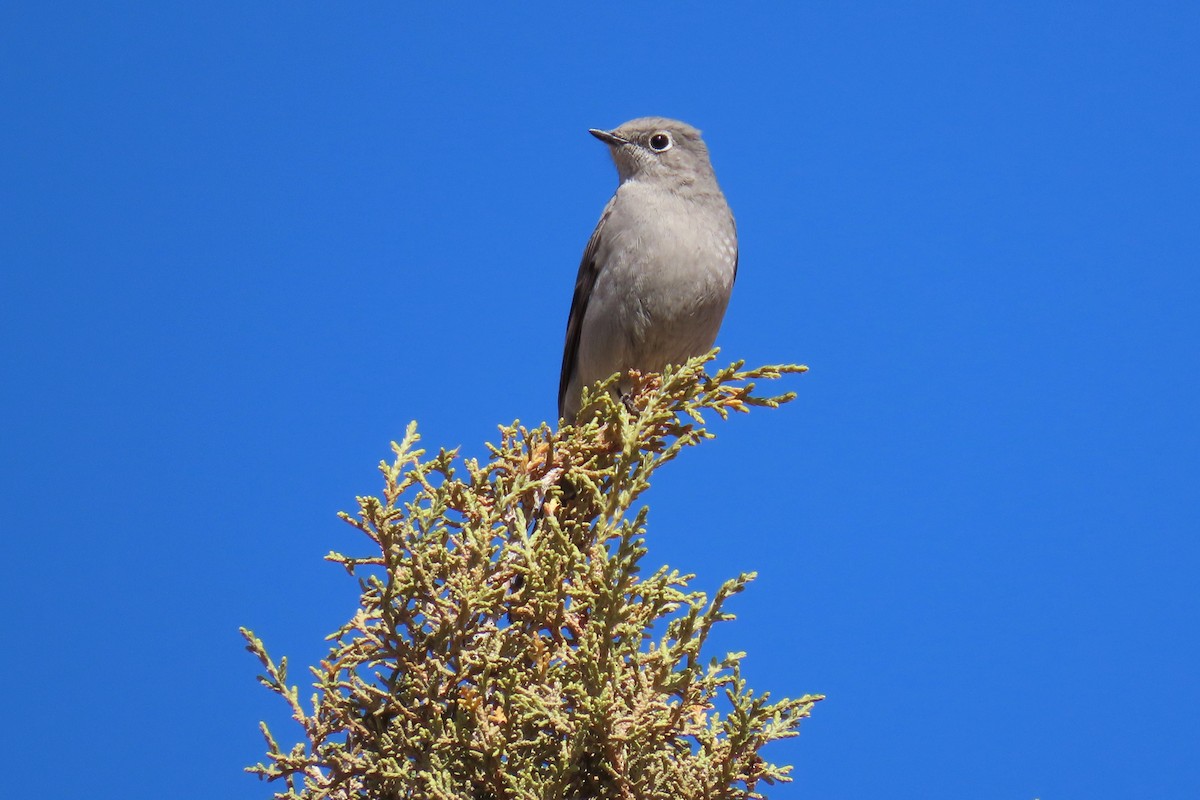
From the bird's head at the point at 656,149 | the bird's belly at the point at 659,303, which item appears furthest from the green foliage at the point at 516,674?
the bird's head at the point at 656,149

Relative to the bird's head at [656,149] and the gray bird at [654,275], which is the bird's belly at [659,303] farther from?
the bird's head at [656,149]

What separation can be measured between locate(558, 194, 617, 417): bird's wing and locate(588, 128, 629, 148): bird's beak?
43cm

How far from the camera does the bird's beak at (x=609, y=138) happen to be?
26.0 ft

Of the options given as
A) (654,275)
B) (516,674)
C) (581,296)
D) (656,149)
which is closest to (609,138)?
(656,149)

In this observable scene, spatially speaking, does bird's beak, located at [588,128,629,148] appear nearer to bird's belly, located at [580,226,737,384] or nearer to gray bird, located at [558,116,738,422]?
gray bird, located at [558,116,738,422]

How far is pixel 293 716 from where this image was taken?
4332 mm

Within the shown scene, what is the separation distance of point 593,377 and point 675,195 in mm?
1313

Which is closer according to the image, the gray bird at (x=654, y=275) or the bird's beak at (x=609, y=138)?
the gray bird at (x=654, y=275)

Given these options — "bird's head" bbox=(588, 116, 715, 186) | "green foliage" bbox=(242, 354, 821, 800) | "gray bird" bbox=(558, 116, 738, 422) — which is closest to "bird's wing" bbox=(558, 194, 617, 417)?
"gray bird" bbox=(558, 116, 738, 422)

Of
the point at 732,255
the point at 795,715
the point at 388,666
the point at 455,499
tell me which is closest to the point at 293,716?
the point at 388,666

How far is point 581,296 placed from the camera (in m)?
7.51

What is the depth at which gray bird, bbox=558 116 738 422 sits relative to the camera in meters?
6.82

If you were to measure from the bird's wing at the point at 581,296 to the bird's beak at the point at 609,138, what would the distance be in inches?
17.0

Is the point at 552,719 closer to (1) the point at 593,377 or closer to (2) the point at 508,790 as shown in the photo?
(2) the point at 508,790
